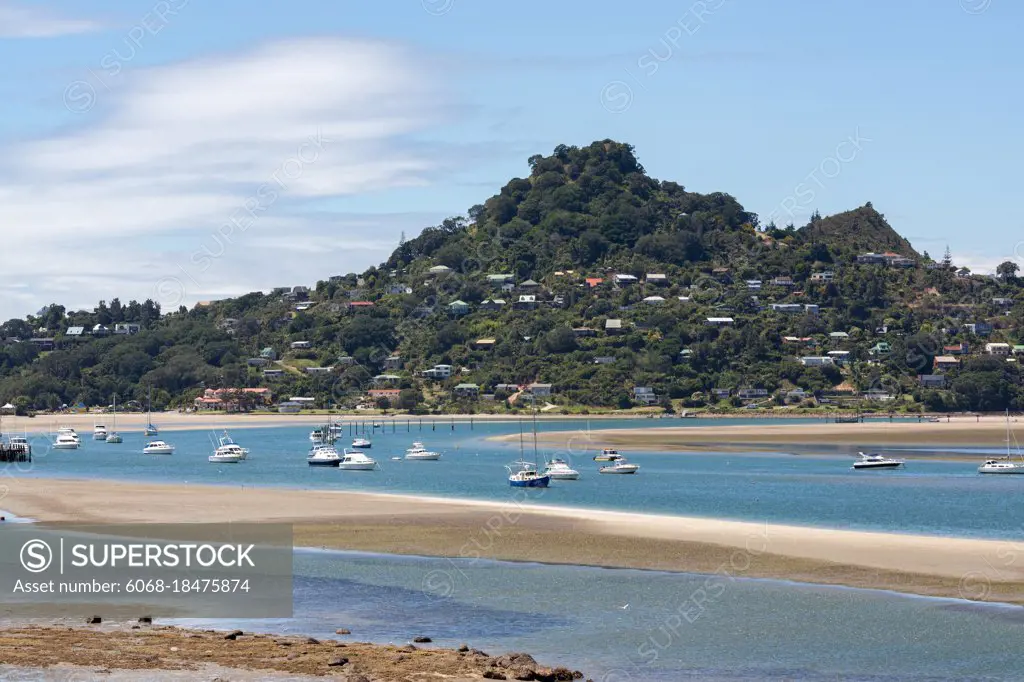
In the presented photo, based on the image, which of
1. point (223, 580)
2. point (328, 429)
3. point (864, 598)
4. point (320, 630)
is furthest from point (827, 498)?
point (328, 429)

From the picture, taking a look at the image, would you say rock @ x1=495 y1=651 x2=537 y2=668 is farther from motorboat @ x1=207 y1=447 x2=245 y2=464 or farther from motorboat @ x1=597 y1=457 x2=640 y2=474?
motorboat @ x1=207 y1=447 x2=245 y2=464

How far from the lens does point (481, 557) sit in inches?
1870

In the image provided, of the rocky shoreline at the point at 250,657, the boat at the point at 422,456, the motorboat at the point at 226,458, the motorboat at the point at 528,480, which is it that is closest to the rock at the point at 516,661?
the rocky shoreline at the point at 250,657

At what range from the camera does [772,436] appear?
146000mm

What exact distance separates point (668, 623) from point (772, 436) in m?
113

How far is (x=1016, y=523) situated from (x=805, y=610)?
25.2 meters

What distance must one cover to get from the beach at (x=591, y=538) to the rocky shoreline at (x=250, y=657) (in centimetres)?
1566

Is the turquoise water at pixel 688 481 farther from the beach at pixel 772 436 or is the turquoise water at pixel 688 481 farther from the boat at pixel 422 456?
the beach at pixel 772 436

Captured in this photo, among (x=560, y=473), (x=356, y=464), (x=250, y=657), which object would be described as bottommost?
(x=250, y=657)

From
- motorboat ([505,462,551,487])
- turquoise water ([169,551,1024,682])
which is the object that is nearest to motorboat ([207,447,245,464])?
motorboat ([505,462,551,487])

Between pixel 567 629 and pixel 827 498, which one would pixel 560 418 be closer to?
pixel 827 498

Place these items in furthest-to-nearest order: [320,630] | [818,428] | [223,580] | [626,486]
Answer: [818,428] → [626,486] → [223,580] → [320,630]

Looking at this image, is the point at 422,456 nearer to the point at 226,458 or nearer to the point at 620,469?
the point at 226,458

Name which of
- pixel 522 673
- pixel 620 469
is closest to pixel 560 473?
pixel 620 469
